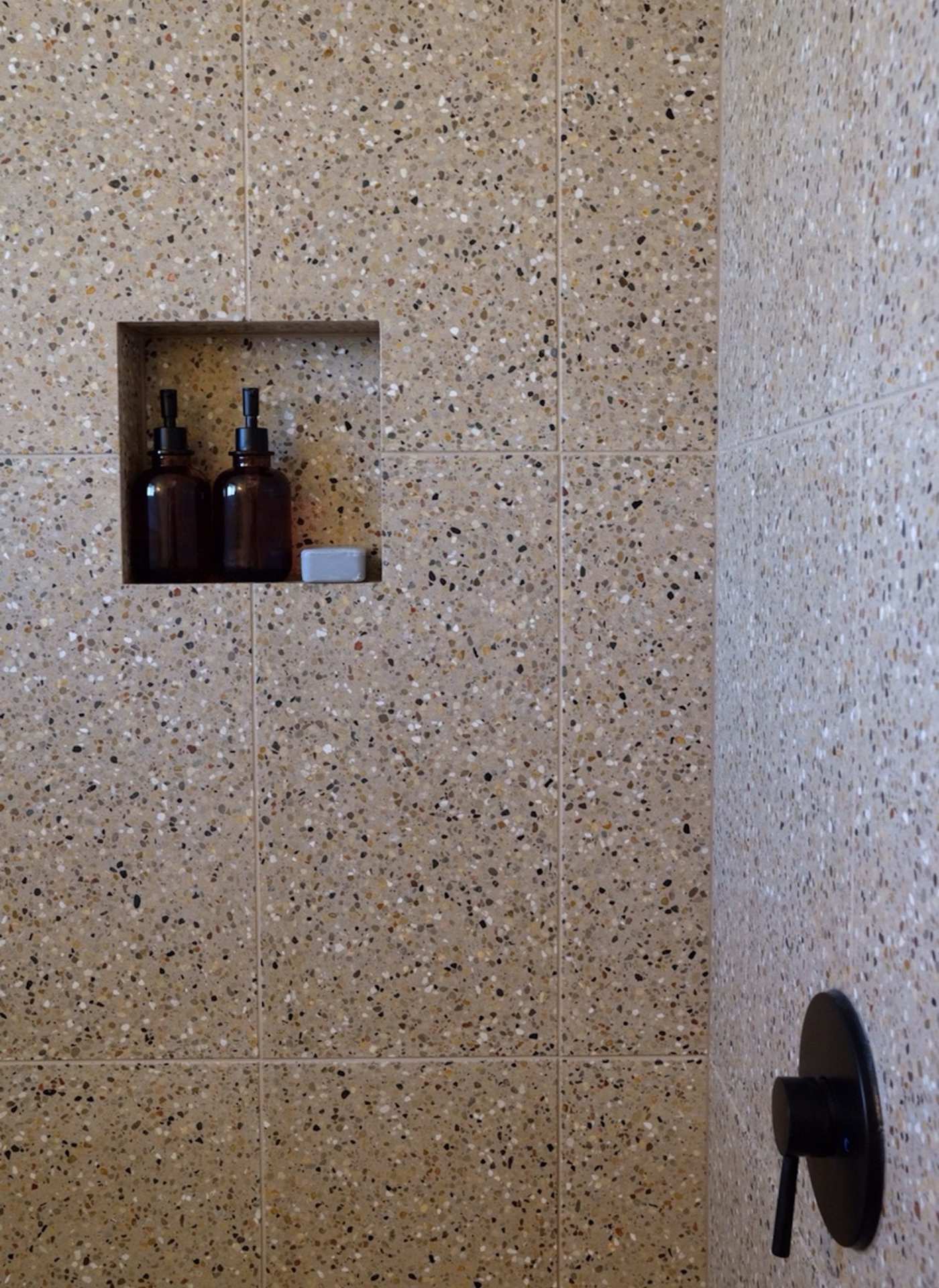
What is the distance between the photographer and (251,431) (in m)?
1.27

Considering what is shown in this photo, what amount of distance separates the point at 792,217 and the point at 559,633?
0.48m

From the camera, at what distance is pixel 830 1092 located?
2.62ft

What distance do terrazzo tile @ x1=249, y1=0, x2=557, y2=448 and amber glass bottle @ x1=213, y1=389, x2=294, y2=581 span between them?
14cm

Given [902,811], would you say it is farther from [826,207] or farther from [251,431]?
[251,431]

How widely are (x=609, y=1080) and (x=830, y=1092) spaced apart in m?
0.54

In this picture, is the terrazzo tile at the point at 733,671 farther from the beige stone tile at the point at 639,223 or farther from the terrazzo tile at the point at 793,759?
the beige stone tile at the point at 639,223

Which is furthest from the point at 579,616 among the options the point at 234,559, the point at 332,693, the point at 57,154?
the point at 57,154

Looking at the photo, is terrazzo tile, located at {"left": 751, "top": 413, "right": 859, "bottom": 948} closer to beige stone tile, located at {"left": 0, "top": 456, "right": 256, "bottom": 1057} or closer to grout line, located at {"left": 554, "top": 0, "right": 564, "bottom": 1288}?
grout line, located at {"left": 554, "top": 0, "right": 564, "bottom": 1288}

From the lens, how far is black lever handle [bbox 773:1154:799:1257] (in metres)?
0.80

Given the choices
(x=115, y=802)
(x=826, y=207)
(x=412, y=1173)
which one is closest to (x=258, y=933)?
(x=115, y=802)

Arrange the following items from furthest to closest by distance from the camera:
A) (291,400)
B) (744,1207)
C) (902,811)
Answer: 1. (291,400)
2. (744,1207)
3. (902,811)

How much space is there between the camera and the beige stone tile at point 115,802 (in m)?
1.27

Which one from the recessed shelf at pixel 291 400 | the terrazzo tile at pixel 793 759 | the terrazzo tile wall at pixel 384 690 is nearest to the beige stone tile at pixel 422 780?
the terrazzo tile wall at pixel 384 690

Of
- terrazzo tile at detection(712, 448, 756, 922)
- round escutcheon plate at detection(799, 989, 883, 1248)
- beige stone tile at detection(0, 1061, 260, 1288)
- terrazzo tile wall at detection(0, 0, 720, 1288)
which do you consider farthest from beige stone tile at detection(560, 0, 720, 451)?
beige stone tile at detection(0, 1061, 260, 1288)
